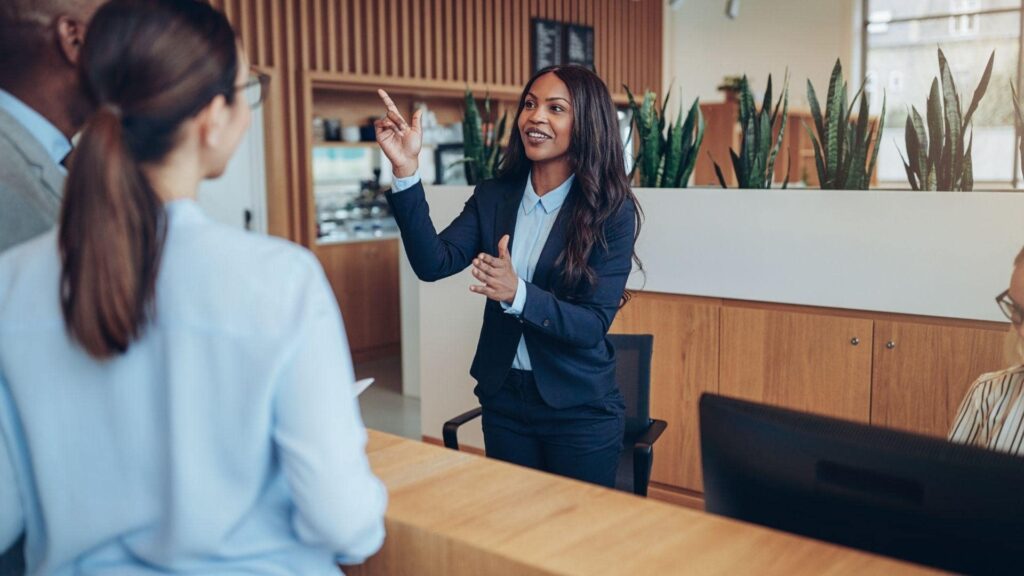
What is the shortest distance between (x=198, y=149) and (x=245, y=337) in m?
0.25

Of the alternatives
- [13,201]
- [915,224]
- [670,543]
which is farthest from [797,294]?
[13,201]

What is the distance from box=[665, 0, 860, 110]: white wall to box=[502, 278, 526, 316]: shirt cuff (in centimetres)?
911

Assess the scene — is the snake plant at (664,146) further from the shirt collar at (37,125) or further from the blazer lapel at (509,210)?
the shirt collar at (37,125)

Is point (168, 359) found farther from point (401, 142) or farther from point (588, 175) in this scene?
point (588, 175)

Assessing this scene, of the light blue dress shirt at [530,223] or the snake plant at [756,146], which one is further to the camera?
the snake plant at [756,146]

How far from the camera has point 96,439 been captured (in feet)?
3.46

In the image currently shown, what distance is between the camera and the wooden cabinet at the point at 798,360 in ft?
11.3

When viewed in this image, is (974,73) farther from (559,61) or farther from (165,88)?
(165,88)

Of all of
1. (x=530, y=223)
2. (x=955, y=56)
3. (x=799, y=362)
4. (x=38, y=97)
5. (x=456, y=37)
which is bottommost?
(x=799, y=362)

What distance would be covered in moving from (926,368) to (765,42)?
865 cm

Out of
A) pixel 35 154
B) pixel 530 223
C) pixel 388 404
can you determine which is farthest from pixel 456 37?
pixel 35 154

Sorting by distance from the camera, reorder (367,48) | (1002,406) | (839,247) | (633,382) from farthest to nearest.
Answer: (367,48) < (839,247) < (633,382) < (1002,406)

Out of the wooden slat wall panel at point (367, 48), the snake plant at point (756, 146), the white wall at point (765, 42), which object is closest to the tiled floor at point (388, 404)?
the wooden slat wall panel at point (367, 48)

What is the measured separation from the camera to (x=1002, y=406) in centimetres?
187
